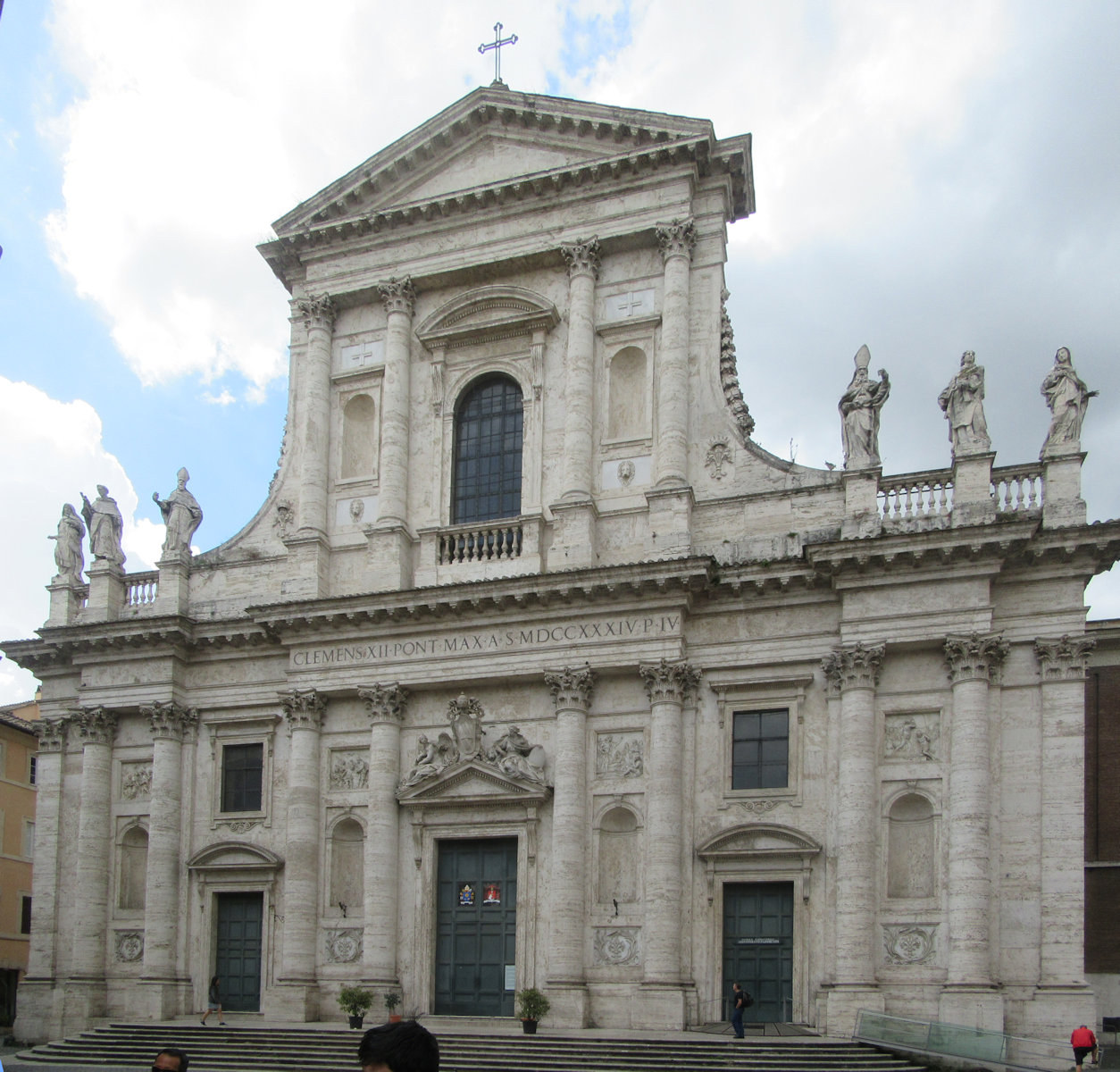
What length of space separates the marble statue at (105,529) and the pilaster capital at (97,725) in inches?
127

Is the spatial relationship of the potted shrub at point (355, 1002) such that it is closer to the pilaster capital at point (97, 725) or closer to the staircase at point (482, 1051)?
the staircase at point (482, 1051)

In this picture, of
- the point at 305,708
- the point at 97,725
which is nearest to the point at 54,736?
the point at 97,725

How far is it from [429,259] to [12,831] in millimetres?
22543

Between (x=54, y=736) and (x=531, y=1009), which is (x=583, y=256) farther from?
(x=54, y=736)

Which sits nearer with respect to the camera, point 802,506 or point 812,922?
point 812,922

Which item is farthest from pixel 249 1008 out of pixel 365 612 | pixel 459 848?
pixel 365 612

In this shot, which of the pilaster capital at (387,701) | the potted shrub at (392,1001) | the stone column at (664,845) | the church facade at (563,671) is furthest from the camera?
the pilaster capital at (387,701)

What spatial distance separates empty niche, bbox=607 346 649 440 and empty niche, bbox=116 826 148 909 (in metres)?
12.8

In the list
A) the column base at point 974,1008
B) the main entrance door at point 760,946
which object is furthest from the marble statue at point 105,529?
the column base at point 974,1008

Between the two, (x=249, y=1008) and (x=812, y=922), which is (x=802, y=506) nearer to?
(x=812, y=922)

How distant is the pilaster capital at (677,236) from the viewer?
25203 millimetres

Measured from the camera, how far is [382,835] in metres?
24.1

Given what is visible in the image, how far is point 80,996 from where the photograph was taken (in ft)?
84.4

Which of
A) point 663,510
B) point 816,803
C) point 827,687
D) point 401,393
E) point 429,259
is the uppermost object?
point 429,259
